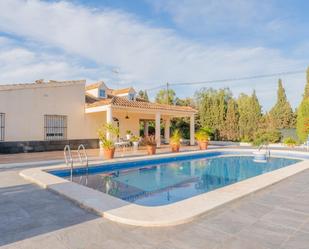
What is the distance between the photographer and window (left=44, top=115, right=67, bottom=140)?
16.8m

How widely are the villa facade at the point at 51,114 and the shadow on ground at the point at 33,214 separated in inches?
404

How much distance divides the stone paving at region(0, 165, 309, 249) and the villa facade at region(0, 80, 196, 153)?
1117cm

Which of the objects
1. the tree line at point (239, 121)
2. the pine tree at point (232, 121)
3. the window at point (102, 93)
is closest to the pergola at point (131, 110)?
the window at point (102, 93)

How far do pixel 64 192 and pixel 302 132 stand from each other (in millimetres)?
21190

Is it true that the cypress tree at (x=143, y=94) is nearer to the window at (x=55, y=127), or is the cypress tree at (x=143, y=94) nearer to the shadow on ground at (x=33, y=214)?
the window at (x=55, y=127)

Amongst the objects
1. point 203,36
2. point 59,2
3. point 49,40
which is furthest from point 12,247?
point 203,36

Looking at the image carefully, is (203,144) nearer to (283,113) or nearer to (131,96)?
(131,96)

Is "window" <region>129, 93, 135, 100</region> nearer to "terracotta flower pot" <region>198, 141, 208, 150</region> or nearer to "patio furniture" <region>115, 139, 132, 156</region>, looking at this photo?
"patio furniture" <region>115, 139, 132, 156</region>

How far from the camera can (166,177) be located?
400 inches

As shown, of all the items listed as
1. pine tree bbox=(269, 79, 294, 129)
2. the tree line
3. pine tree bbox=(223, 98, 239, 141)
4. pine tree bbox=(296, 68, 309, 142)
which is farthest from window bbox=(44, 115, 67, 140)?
pine tree bbox=(269, 79, 294, 129)

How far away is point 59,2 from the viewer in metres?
11.6

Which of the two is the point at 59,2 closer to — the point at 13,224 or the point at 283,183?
the point at 13,224

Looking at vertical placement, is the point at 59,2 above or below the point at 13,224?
above

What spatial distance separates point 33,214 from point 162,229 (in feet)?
8.55
